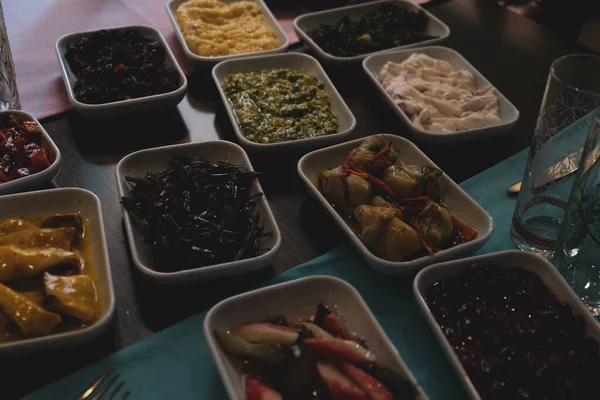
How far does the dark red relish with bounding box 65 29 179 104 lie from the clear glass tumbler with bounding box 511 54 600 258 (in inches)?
54.6

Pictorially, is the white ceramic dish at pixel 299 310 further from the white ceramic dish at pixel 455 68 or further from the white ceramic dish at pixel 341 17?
the white ceramic dish at pixel 341 17

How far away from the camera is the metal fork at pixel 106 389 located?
144cm

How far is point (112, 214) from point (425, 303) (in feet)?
3.39

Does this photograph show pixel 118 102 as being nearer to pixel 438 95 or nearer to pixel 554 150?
pixel 438 95

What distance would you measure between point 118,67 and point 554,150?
1.66 meters

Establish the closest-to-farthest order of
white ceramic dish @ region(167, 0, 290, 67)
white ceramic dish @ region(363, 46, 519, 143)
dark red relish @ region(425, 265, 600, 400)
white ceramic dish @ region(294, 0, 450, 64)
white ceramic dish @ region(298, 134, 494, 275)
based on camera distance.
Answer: dark red relish @ region(425, 265, 600, 400) < white ceramic dish @ region(298, 134, 494, 275) < white ceramic dish @ region(363, 46, 519, 143) < white ceramic dish @ region(167, 0, 290, 67) < white ceramic dish @ region(294, 0, 450, 64)

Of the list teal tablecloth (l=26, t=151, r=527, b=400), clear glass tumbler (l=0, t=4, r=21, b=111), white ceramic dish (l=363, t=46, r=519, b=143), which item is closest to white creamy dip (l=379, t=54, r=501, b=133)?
white ceramic dish (l=363, t=46, r=519, b=143)

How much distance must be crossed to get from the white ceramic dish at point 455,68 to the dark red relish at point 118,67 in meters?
0.85

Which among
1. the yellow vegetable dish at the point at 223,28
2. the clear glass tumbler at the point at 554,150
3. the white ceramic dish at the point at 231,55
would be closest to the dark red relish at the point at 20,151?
the white ceramic dish at the point at 231,55

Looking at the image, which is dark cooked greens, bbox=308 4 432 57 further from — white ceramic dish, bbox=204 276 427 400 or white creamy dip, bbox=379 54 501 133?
white ceramic dish, bbox=204 276 427 400

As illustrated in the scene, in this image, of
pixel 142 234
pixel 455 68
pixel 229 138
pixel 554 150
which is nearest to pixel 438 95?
pixel 455 68

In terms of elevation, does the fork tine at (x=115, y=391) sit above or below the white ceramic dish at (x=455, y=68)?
below

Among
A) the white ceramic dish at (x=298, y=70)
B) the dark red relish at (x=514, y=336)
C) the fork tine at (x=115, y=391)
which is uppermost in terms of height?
the white ceramic dish at (x=298, y=70)

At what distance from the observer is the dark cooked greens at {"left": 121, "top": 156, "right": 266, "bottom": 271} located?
5.65 feet
